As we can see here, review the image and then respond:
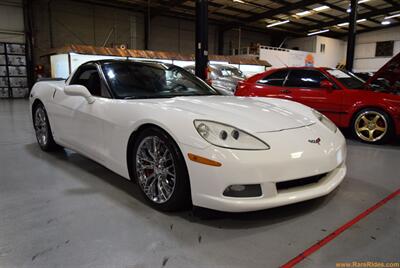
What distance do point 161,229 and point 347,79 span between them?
14.3 ft

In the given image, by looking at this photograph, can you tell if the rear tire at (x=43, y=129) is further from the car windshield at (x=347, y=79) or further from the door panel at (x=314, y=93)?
the car windshield at (x=347, y=79)

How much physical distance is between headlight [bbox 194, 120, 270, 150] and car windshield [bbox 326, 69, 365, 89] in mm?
3573

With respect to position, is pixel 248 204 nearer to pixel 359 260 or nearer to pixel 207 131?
pixel 207 131

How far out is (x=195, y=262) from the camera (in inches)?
57.9

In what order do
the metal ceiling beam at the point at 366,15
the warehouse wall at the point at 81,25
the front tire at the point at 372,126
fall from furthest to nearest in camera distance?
the metal ceiling beam at the point at 366,15 → the warehouse wall at the point at 81,25 → the front tire at the point at 372,126

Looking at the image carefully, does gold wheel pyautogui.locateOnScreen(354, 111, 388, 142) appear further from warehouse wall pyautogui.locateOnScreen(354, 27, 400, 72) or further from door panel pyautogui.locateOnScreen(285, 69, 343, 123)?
warehouse wall pyautogui.locateOnScreen(354, 27, 400, 72)

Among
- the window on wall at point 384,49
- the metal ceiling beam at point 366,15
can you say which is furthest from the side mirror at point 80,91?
the window on wall at point 384,49

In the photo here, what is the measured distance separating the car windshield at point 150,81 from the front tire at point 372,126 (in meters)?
2.64

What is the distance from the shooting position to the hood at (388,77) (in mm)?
4210

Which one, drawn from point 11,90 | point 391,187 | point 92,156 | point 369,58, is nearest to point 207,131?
point 92,156

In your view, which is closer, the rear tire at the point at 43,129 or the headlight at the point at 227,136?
the headlight at the point at 227,136

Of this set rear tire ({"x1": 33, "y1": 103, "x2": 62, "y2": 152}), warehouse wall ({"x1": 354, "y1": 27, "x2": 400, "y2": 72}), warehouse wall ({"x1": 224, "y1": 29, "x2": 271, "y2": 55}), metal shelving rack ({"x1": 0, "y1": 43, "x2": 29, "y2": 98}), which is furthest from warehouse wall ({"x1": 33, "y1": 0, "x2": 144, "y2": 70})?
warehouse wall ({"x1": 354, "y1": 27, "x2": 400, "y2": 72})

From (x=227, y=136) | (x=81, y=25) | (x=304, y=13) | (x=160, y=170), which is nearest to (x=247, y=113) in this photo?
(x=227, y=136)

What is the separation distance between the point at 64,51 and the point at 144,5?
616 cm
